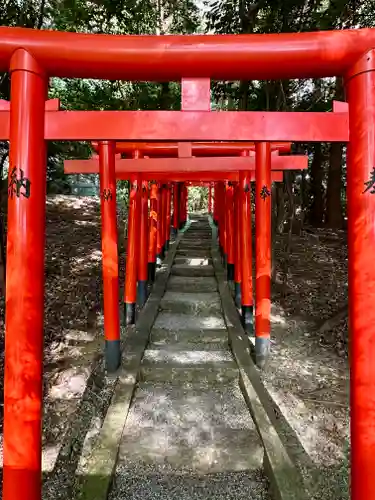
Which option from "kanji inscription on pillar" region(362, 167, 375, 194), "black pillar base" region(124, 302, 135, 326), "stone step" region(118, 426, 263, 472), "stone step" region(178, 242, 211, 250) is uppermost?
"kanji inscription on pillar" region(362, 167, 375, 194)

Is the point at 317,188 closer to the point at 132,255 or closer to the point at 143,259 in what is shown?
the point at 143,259

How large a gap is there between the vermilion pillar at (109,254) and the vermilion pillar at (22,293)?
282cm

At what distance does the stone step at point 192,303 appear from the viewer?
718 centimetres

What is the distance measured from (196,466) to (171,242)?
1041 cm

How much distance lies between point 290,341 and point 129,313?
2.88m

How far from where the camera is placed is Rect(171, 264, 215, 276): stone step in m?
9.44

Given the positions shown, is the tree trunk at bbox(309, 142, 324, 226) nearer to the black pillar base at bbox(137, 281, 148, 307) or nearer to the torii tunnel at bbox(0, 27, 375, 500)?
the black pillar base at bbox(137, 281, 148, 307)

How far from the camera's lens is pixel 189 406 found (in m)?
4.25

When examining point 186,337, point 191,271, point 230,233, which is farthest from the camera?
point 191,271

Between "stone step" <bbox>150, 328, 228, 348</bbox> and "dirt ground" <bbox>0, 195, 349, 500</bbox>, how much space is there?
2.97 feet

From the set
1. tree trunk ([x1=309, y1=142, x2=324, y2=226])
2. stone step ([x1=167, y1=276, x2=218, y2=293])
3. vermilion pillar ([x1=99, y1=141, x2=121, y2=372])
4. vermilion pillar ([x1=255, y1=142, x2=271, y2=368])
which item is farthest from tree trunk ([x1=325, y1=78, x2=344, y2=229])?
vermilion pillar ([x1=99, y1=141, x2=121, y2=372])

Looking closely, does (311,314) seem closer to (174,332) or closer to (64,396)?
(174,332)

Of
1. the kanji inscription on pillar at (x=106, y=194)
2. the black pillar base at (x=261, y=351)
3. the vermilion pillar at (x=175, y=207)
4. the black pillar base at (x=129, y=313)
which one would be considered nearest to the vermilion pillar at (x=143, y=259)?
the black pillar base at (x=129, y=313)

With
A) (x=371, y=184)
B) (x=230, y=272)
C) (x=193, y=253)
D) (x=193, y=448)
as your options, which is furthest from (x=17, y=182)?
(x=193, y=253)
